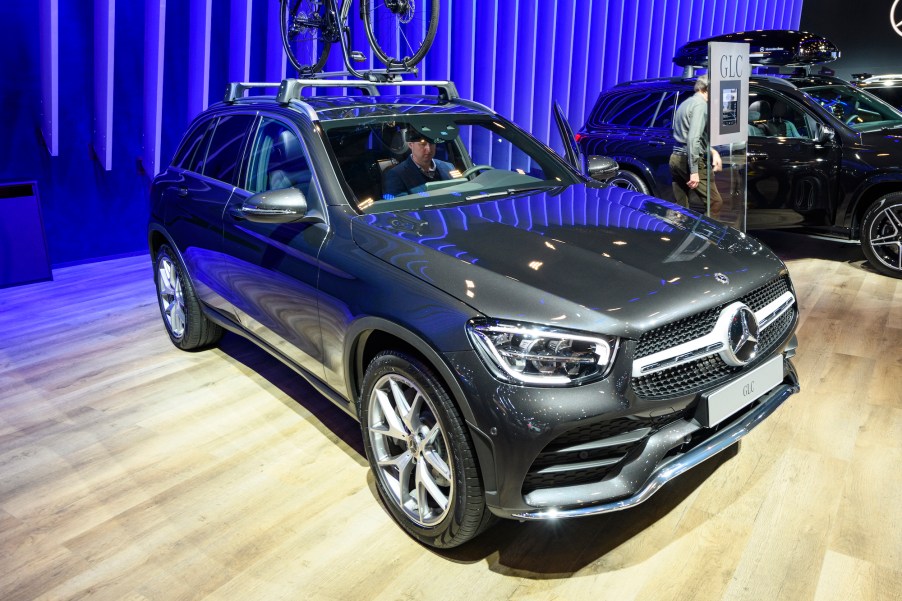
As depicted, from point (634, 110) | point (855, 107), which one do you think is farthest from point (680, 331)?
point (634, 110)

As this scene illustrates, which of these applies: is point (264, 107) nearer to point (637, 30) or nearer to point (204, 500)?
point (204, 500)

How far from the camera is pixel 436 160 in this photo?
127 inches

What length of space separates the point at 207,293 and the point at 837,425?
10.3ft

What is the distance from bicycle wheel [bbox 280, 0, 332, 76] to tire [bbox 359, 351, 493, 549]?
4130 millimetres

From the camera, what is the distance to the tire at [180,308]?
13.3ft

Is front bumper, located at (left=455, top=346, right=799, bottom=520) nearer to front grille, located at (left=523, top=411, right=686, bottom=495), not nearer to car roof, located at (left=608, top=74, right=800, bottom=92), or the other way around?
front grille, located at (left=523, top=411, right=686, bottom=495)

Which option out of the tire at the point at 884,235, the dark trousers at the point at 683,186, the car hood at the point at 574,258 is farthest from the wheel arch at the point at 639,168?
the car hood at the point at 574,258

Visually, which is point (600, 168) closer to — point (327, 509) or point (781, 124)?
point (327, 509)

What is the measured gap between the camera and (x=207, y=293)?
3807 mm

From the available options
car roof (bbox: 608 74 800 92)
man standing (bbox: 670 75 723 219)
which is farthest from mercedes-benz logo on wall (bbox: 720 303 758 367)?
car roof (bbox: 608 74 800 92)

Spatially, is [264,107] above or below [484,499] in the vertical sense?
above

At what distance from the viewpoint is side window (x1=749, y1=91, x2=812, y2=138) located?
229 inches

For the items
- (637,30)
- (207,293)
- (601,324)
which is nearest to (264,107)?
(207,293)

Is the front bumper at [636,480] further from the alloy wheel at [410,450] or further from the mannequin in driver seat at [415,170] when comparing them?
the mannequin in driver seat at [415,170]
